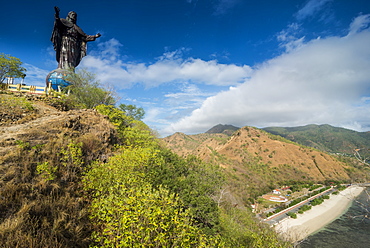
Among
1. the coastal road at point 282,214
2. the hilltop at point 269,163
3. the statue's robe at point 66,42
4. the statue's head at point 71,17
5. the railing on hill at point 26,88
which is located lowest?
the coastal road at point 282,214

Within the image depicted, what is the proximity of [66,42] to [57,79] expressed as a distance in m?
7.60

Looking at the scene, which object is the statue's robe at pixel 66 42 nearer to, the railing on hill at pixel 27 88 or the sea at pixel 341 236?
the railing on hill at pixel 27 88

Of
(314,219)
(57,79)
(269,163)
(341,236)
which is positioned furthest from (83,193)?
(269,163)

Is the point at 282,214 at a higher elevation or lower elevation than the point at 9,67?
lower

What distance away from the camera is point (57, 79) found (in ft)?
81.1

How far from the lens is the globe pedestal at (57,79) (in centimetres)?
2450

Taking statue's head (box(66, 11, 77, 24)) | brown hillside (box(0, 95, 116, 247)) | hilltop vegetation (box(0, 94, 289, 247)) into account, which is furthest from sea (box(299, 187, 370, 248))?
statue's head (box(66, 11, 77, 24))

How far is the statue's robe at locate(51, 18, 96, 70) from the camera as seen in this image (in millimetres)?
27406

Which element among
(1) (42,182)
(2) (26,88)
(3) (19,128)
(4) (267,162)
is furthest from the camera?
(4) (267,162)

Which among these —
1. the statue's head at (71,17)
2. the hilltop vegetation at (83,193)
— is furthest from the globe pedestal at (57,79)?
the statue's head at (71,17)

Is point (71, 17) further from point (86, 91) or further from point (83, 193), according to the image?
point (83, 193)

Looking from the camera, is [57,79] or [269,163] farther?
[269,163]

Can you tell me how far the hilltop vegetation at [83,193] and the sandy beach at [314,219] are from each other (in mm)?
30925

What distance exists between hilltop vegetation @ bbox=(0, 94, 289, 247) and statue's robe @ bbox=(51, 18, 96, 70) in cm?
1505
